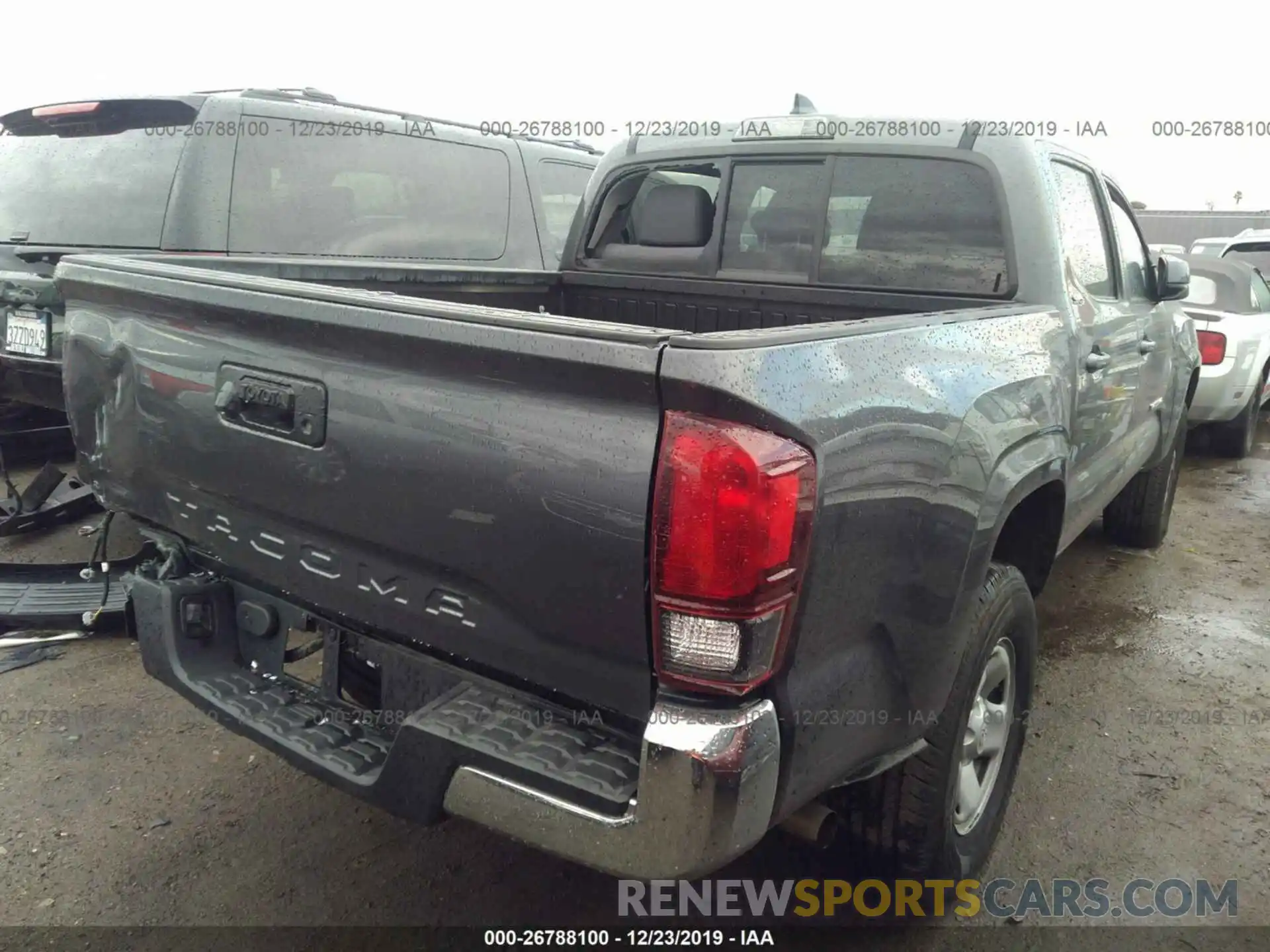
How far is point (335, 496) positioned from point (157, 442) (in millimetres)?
626

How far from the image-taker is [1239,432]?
756 cm

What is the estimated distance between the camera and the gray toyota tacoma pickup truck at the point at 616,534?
5.07 ft

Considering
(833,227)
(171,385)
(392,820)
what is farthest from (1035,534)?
(171,385)

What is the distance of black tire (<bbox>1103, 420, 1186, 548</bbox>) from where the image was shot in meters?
5.01

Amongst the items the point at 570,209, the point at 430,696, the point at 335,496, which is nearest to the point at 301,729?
the point at 430,696

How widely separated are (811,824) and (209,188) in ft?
11.3

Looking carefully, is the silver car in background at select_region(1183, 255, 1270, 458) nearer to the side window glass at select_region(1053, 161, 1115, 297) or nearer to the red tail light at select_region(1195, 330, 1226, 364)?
the red tail light at select_region(1195, 330, 1226, 364)

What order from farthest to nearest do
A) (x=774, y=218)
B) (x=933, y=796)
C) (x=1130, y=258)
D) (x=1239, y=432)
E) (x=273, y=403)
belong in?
(x=1239, y=432)
(x=1130, y=258)
(x=774, y=218)
(x=933, y=796)
(x=273, y=403)

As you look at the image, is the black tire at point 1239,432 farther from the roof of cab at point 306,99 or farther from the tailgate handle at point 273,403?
the tailgate handle at point 273,403

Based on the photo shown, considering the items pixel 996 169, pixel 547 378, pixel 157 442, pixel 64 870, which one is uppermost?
pixel 996 169

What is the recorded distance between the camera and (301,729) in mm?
2082

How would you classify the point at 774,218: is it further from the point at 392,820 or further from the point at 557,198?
the point at 557,198

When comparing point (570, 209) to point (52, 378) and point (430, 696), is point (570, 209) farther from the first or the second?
point (430, 696)

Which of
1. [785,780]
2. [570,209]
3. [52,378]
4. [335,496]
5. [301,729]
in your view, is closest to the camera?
[785,780]
